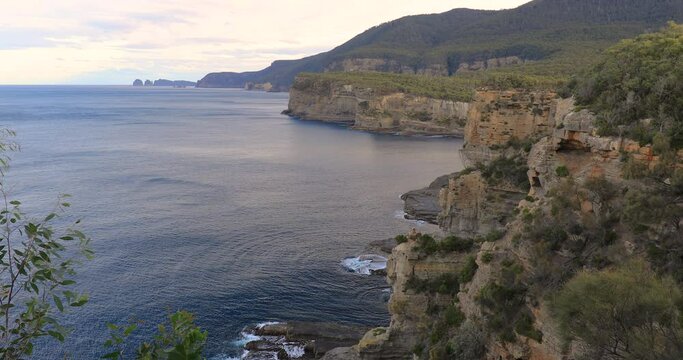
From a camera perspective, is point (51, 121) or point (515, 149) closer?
point (515, 149)

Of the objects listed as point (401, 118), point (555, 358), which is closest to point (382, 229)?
point (555, 358)

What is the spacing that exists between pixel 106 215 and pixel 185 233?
1073 cm

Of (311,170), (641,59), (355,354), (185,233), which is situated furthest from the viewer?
(311,170)

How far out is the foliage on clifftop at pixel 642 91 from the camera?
19062 millimetres

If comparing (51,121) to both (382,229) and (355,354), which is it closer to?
(382,229)

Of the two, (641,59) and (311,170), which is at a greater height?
(641,59)

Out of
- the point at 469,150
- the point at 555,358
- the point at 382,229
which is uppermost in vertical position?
the point at 469,150

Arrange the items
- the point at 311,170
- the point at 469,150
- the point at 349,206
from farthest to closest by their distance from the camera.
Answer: the point at 311,170
the point at 349,206
the point at 469,150

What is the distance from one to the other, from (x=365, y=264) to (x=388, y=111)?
4337 inches

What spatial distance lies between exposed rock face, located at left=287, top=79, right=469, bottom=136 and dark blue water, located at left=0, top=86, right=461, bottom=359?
66.5ft

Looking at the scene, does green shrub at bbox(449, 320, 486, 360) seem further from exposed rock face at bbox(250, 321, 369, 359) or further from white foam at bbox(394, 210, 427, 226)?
white foam at bbox(394, 210, 427, 226)

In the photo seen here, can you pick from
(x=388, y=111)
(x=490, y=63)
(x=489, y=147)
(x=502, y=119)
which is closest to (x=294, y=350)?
(x=489, y=147)

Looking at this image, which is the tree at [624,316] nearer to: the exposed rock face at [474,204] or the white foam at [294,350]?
the exposed rock face at [474,204]

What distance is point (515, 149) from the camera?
36.8 meters
